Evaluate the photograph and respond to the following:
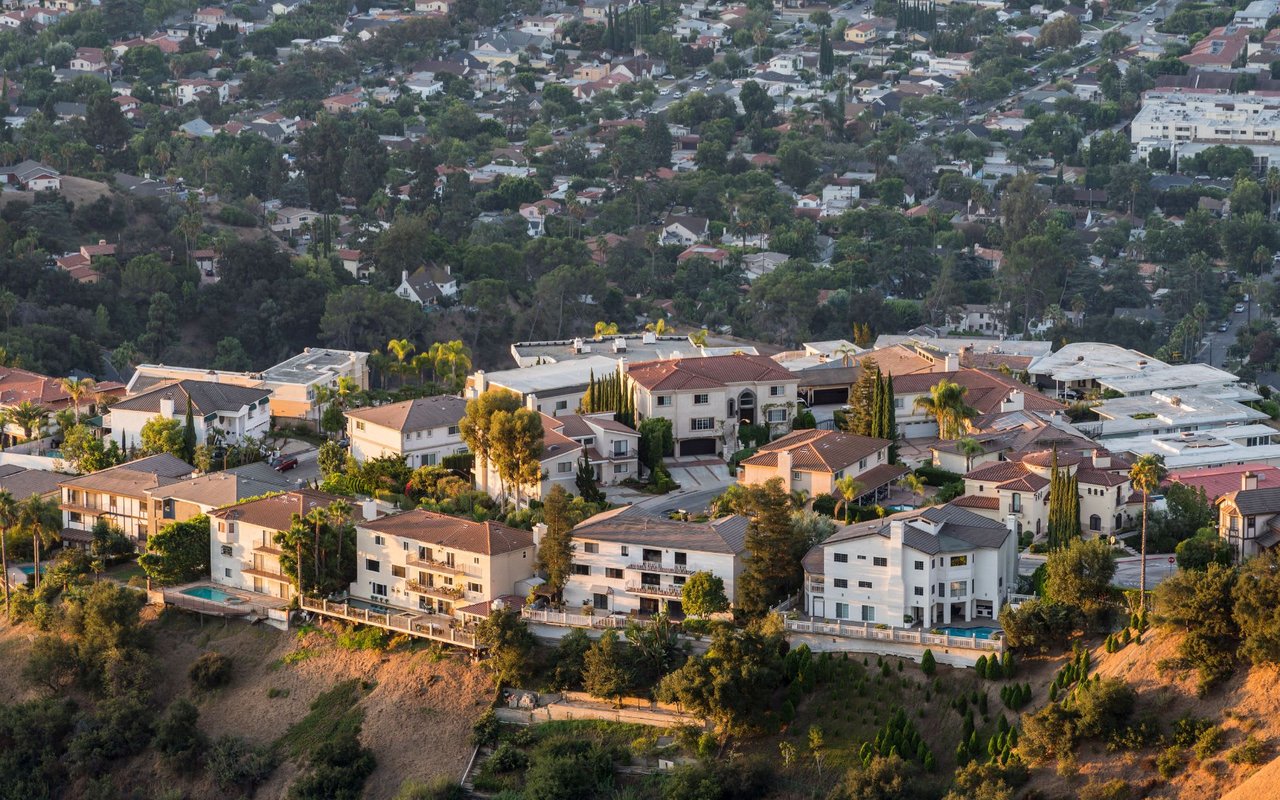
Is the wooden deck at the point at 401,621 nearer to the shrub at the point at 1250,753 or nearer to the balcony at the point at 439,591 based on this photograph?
the balcony at the point at 439,591

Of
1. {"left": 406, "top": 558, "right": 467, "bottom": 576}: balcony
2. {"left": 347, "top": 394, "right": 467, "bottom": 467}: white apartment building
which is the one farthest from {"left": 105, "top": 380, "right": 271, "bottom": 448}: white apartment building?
{"left": 406, "top": 558, "right": 467, "bottom": 576}: balcony

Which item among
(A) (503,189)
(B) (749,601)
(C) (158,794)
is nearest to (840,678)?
(B) (749,601)

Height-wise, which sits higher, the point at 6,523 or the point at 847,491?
the point at 847,491

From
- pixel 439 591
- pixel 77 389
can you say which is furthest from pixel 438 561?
pixel 77 389

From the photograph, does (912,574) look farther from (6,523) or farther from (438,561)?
(6,523)

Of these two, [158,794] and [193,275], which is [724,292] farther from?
[158,794]

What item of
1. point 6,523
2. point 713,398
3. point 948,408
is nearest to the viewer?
point 6,523

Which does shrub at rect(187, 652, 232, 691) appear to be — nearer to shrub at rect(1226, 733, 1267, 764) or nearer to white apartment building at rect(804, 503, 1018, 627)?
white apartment building at rect(804, 503, 1018, 627)
